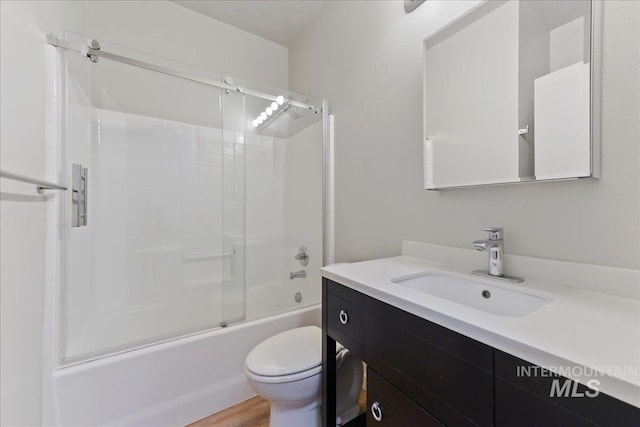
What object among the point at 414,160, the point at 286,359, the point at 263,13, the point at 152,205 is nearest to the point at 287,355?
the point at 286,359

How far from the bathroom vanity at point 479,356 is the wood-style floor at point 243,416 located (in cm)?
80

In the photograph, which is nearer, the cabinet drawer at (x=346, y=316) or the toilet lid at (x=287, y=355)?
the cabinet drawer at (x=346, y=316)

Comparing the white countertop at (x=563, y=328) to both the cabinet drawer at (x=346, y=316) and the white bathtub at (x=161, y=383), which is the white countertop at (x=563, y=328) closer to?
the cabinet drawer at (x=346, y=316)

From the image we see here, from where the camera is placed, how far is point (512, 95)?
948 mm

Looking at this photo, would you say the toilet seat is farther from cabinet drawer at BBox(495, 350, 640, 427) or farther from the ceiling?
the ceiling

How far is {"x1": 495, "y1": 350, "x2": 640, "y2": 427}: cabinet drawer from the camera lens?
38 cm

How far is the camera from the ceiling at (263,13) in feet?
6.47

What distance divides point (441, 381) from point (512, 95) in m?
0.98

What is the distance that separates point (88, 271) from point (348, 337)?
174cm

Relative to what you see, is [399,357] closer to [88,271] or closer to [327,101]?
[327,101]

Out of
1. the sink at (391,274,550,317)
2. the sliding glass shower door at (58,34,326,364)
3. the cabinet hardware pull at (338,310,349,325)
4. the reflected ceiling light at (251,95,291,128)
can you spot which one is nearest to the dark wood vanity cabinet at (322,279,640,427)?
the cabinet hardware pull at (338,310,349,325)

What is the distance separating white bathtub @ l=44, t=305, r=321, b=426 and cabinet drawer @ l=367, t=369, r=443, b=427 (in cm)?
94

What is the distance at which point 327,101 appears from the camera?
1965 mm

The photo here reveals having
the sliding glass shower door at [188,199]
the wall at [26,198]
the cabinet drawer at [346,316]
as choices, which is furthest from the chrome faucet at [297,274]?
the wall at [26,198]
